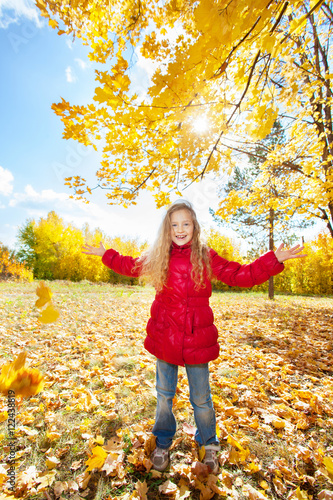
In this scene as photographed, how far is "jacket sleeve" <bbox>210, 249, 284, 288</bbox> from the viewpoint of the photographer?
5.38 feet

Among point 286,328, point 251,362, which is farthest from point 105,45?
point 286,328

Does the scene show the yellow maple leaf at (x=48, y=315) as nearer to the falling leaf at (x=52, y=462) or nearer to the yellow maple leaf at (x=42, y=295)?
the yellow maple leaf at (x=42, y=295)

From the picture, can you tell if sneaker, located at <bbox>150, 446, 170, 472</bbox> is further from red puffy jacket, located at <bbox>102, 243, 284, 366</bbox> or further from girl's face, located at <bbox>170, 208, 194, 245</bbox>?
girl's face, located at <bbox>170, 208, 194, 245</bbox>

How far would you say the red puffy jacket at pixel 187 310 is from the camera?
1.51 metres

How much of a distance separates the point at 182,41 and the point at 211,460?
3737 mm

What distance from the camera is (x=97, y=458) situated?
153 cm

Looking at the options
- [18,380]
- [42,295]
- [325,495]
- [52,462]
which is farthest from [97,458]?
[325,495]

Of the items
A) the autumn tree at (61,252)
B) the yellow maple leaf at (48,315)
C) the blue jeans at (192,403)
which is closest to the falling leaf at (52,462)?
the blue jeans at (192,403)

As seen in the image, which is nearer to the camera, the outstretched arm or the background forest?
the outstretched arm

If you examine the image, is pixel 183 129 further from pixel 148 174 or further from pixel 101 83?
pixel 101 83

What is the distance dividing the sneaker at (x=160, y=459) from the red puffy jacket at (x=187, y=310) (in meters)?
0.66

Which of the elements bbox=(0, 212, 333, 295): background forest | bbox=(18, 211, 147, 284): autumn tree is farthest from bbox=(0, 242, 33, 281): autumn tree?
bbox=(18, 211, 147, 284): autumn tree

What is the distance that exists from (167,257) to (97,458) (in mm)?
1459

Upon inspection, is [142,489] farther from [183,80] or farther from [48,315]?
[183,80]
